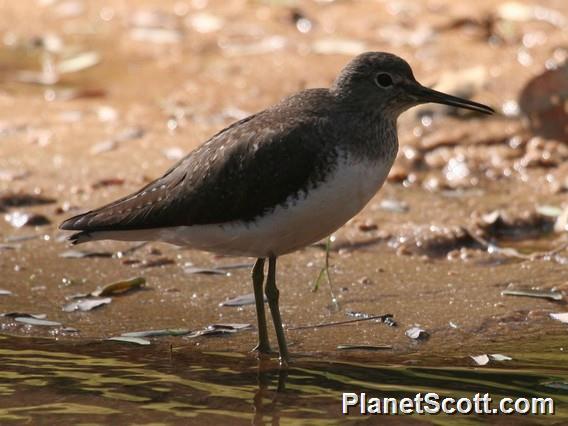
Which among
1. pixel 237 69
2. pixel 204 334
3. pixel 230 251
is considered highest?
pixel 237 69

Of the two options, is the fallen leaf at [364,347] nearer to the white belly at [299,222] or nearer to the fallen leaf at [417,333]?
the fallen leaf at [417,333]

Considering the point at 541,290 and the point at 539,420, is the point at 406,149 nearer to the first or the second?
the point at 541,290

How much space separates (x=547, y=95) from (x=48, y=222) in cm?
440

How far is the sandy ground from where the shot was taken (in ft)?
24.9

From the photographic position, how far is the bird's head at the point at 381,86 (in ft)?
23.5

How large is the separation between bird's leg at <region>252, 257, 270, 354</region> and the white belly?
27cm

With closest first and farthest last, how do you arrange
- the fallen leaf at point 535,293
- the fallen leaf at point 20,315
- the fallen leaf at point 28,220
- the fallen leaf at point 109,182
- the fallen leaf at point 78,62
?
the fallen leaf at point 20,315 < the fallen leaf at point 535,293 < the fallen leaf at point 28,220 < the fallen leaf at point 109,182 < the fallen leaf at point 78,62

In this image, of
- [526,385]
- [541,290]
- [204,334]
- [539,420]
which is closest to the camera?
[539,420]

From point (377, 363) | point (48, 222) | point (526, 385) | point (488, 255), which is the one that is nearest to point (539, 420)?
point (526, 385)

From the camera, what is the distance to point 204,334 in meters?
7.19

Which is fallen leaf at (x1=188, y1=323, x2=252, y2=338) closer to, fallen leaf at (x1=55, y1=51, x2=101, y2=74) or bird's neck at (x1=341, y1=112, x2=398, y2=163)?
bird's neck at (x1=341, y1=112, x2=398, y2=163)

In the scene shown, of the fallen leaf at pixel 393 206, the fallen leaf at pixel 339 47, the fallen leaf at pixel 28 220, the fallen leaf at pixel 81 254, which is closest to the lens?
the fallen leaf at pixel 81 254

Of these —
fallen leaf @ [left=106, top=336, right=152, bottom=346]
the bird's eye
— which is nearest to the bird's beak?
the bird's eye

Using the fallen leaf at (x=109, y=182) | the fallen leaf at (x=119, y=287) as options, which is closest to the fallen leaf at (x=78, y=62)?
the fallen leaf at (x=109, y=182)
